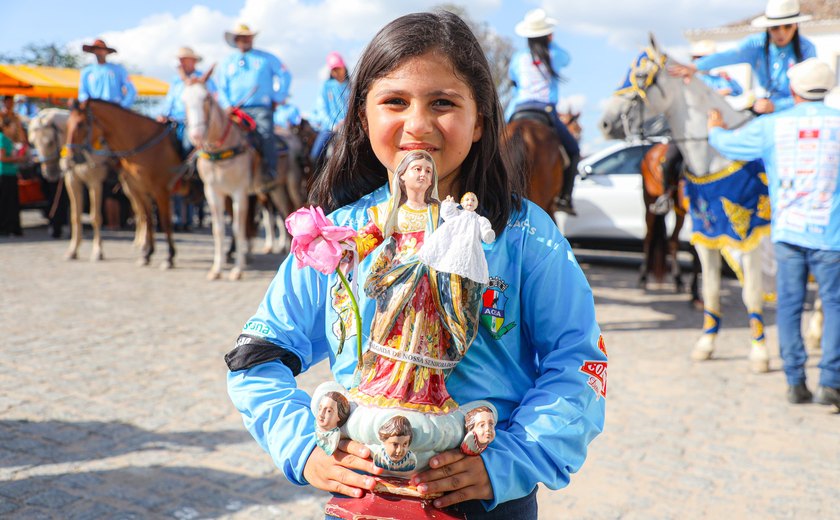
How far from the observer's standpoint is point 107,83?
1238 centimetres

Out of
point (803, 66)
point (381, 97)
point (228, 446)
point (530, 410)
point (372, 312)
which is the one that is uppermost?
point (803, 66)

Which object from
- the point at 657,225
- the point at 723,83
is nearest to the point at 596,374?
the point at 657,225

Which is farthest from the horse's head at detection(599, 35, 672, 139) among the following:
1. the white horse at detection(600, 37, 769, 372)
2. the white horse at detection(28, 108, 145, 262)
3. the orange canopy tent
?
the orange canopy tent

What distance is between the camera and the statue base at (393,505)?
1.35 m

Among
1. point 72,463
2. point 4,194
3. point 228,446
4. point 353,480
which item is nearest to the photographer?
point 353,480

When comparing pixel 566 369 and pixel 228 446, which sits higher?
pixel 566 369

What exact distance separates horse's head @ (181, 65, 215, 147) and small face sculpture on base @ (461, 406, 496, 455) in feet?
27.8

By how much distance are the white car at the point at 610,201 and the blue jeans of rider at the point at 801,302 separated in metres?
5.94

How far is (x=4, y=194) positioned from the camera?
48.2 ft

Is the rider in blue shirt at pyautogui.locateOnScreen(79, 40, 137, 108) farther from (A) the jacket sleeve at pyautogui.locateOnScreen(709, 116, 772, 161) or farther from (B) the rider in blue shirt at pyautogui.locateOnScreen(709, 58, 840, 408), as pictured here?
(B) the rider in blue shirt at pyautogui.locateOnScreen(709, 58, 840, 408)

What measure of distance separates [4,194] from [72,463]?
41.6 ft

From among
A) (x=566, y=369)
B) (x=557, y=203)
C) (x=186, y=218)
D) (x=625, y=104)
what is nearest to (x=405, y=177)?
(x=566, y=369)

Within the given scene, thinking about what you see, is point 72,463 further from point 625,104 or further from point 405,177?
point 625,104

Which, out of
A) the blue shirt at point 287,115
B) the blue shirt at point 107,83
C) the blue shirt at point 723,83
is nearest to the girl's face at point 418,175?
the blue shirt at point 723,83
